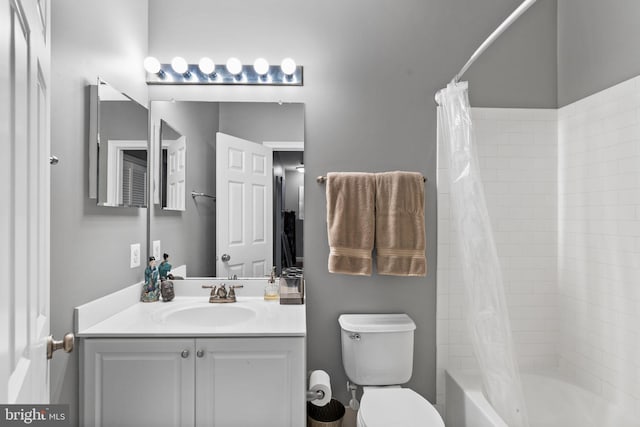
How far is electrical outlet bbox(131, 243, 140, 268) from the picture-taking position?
1.78m

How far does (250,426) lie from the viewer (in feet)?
4.57

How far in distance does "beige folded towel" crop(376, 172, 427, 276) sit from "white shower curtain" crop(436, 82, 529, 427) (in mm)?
283

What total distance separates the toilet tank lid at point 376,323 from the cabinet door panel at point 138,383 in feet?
2.55

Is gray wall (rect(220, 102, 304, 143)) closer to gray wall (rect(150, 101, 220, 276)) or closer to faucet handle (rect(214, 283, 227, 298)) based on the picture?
gray wall (rect(150, 101, 220, 276))

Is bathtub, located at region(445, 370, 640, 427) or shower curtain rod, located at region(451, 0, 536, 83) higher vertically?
shower curtain rod, located at region(451, 0, 536, 83)

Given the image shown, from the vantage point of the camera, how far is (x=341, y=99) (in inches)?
78.6

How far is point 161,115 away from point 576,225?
7.43ft

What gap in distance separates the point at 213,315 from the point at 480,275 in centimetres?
124

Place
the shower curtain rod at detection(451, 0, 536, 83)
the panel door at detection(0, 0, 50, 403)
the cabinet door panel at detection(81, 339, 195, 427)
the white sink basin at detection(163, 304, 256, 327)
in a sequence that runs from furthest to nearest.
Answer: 1. the white sink basin at detection(163, 304, 256, 327)
2. the cabinet door panel at detection(81, 339, 195, 427)
3. the shower curtain rod at detection(451, 0, 536, 83)
4. the panel door at detection(0, 0, 50, 403)

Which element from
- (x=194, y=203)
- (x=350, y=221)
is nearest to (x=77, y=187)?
(x=194, y=203)

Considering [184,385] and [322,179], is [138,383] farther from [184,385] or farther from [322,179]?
[322,179]

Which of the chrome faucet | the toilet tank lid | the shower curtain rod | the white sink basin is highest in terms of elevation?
the shower curtain rod

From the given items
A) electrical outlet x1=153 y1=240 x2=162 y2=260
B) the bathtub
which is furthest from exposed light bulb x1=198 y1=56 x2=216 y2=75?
the bathtub

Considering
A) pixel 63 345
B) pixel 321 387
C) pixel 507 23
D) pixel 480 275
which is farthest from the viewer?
pixel 321 387
